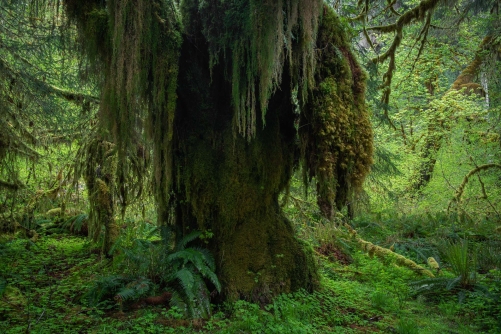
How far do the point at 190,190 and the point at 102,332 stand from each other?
190 centimetres

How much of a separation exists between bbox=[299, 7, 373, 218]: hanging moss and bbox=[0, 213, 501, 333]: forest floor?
4.32 feet

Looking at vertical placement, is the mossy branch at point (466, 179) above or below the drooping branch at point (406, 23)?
below

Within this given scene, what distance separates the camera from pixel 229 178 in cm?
479

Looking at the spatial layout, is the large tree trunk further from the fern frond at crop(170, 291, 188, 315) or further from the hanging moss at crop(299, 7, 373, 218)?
the fern frond at crop(170, 291, 188, 315)

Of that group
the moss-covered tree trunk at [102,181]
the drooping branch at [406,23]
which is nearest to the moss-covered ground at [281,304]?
the moss-covered tree trunk at [102,181]

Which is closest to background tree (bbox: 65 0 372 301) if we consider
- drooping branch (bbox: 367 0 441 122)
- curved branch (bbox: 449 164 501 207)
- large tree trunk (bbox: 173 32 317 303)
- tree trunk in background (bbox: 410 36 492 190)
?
large tree trunk (bbox: 173 32 317 303)

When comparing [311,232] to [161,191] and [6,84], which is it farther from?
[6,84]

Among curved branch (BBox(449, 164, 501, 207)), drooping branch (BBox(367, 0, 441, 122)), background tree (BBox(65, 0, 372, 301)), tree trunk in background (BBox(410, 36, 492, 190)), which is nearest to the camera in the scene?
background tree (BBox(65, 0, 372, 301))

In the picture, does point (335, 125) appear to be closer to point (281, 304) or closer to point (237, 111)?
point (237, 111)

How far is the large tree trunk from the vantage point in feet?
15.5

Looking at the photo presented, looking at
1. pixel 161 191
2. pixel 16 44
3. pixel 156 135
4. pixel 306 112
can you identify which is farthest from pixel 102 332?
pixel 16 44

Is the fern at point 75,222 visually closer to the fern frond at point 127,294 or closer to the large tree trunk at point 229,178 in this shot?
the large tree trunk at point 229,178

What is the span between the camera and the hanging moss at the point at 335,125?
4477mm

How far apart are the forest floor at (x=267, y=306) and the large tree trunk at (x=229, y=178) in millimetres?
519
